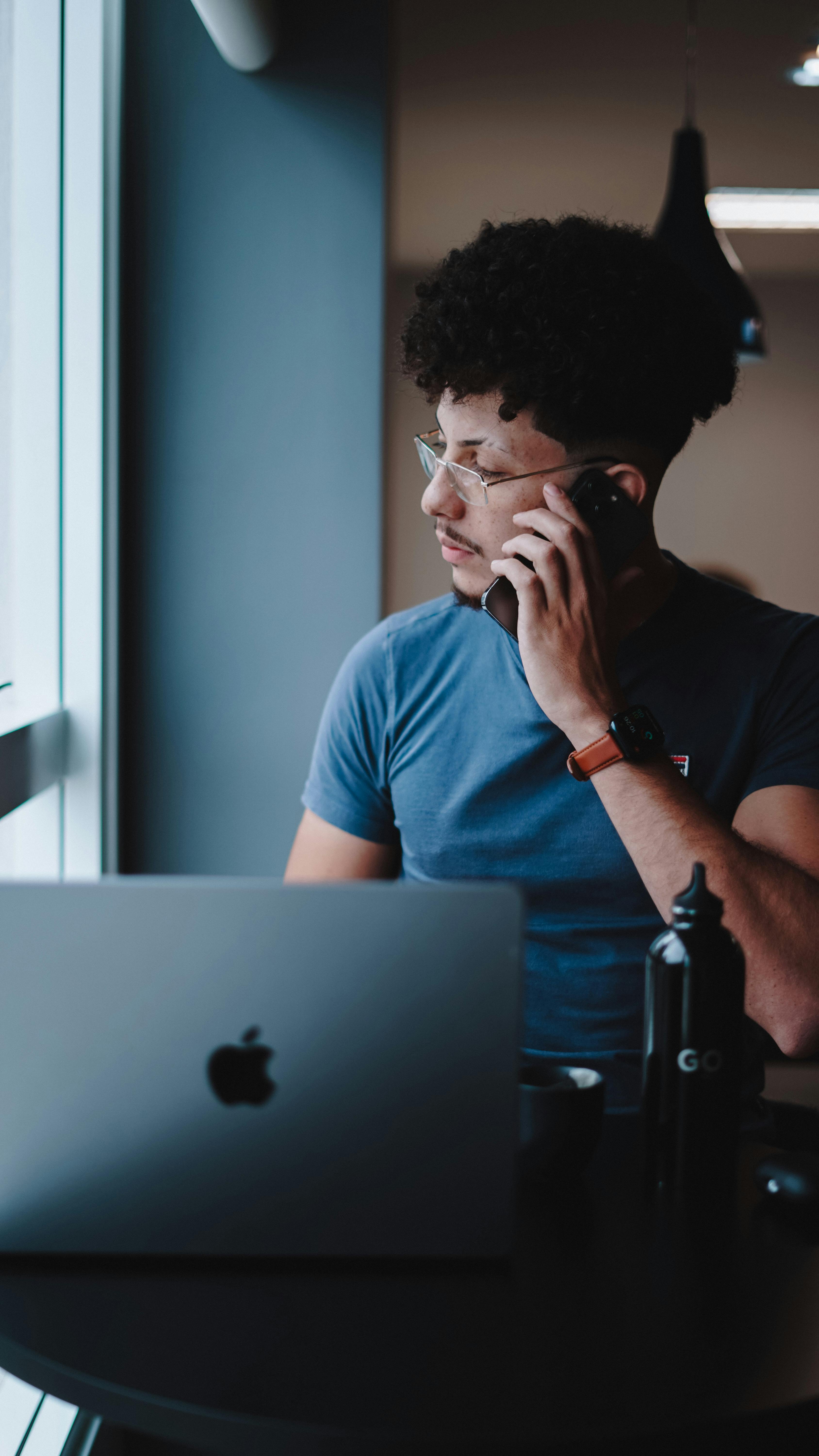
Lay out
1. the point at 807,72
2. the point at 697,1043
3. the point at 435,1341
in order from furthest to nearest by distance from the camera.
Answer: the point at 807,72 < the point at 697,1043 < the point at 435,1341

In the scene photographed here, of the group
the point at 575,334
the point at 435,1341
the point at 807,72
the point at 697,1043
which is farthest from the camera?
the point at 807,72

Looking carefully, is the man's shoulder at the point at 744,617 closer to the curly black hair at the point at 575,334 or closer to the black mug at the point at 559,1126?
the curly black hair at the point at 575,334

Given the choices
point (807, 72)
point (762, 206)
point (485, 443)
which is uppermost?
point (807, 72)

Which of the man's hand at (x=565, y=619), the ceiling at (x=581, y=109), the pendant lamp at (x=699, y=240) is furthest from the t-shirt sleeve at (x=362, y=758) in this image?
the ceiling at (x=581, y=109)

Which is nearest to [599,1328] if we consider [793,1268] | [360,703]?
[793,1268]

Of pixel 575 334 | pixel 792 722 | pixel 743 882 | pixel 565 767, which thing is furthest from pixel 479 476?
pixel 743 882

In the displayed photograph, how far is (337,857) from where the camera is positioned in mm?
1536

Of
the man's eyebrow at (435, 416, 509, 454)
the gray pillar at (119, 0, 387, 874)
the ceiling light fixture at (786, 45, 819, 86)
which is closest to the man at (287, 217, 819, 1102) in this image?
the man's eyebrow at (435, 416, 509, 454)

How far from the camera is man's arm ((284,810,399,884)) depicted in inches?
60.4

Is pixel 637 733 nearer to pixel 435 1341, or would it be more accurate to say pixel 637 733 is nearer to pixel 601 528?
pixel 601 528

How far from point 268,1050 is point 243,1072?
0.02m

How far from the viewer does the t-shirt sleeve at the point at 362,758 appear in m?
1.52

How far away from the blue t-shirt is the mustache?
0.46 ft

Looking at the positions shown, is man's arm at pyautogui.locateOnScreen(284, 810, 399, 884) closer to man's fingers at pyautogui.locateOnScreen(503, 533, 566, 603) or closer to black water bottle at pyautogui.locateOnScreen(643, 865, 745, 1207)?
man's fingers at pyautogui.locateOnScreen(503, 533, 566, 603)
